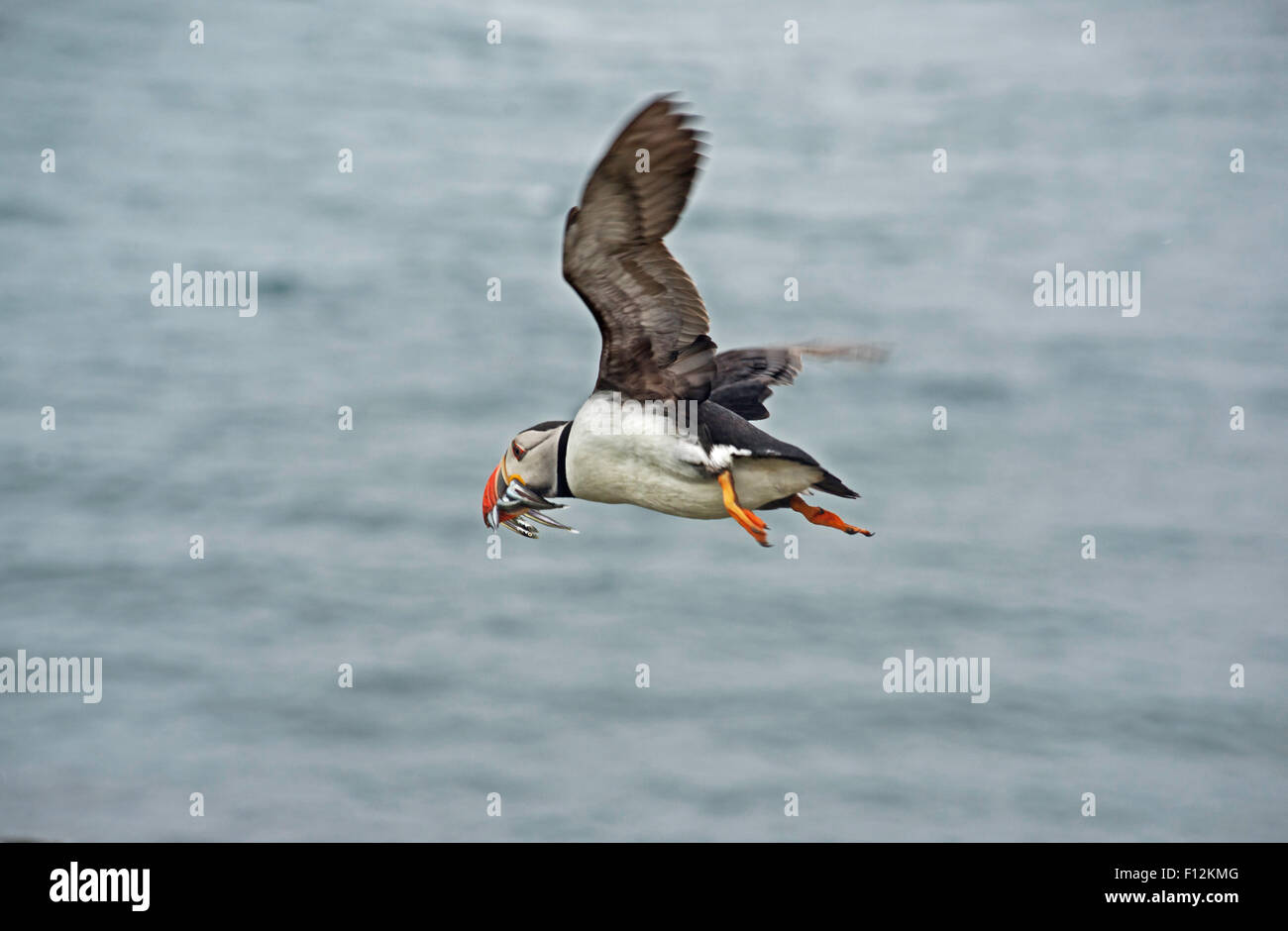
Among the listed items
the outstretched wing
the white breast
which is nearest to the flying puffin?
the white breast

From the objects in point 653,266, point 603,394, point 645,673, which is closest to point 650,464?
point 603,394

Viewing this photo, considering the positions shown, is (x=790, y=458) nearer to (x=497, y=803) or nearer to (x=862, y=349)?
(x=862, y=349)

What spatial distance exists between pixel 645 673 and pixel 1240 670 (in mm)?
13751

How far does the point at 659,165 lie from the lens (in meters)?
7.62

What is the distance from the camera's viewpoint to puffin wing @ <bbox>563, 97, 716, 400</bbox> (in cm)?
756

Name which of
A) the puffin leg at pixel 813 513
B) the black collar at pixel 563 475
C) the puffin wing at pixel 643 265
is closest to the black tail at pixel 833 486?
the puffin leg at pixel 813 513

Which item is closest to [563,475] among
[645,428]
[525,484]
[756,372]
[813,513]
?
[525,484]

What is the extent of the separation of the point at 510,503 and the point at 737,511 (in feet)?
5.05

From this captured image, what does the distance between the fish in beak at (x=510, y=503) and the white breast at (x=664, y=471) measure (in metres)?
0.33

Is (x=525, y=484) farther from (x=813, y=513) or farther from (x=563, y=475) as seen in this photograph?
(x=813, y=513)

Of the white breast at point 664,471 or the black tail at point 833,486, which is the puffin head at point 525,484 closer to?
the white breast at point 664,471

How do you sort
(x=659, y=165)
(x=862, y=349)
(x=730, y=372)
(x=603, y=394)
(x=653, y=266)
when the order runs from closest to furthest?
1. (x=659, y=165)
2. (x=653, y=266)
3. (x=603, y=394)
4. (x=862, y=349)
5. (x=730, y=372)

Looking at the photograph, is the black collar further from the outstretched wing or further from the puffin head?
the outstretched wing

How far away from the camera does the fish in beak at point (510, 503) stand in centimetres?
884
